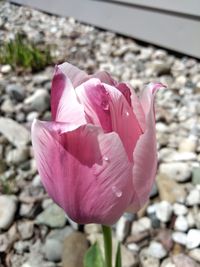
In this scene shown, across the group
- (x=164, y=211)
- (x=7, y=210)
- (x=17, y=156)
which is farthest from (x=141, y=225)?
(x=17, y=156)

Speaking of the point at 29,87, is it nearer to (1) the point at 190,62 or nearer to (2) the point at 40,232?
(1) the point at 190,62

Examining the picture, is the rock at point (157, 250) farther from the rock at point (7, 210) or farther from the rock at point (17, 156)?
the rock at point (17, 156)

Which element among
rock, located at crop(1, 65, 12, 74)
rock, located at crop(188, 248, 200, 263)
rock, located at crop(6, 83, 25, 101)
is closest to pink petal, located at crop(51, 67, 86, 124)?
rock, located at crop(188, 248, 200, 263)

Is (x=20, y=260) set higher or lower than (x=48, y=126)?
lower

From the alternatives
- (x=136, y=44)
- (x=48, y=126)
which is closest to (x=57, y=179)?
(x=48, y=126)

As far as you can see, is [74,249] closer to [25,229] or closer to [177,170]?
[25,229]
